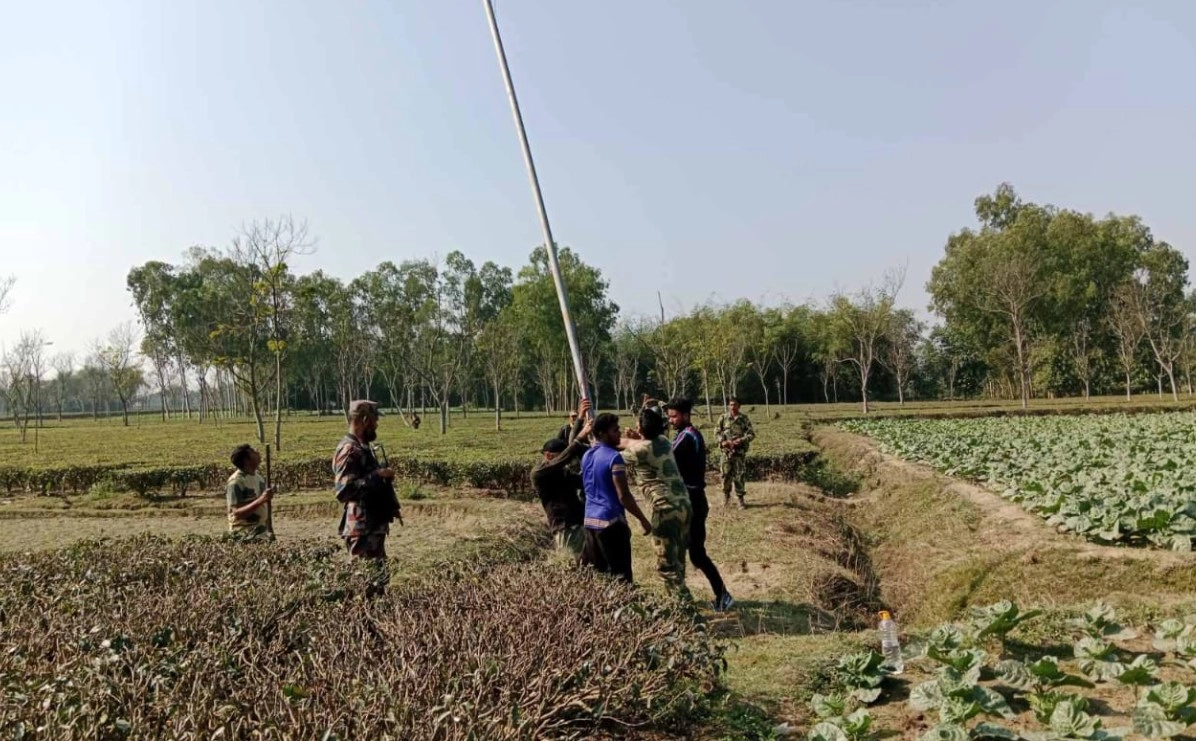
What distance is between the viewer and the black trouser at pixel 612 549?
5.43 m

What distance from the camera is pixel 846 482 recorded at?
15.6m

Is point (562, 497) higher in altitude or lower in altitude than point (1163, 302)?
lower

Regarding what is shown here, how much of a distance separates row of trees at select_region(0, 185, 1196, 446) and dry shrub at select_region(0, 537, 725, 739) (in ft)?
96.0

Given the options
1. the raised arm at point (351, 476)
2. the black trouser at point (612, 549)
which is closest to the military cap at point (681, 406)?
the black trouser at point (612, 549)

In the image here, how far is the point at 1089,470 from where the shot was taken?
1037 cm

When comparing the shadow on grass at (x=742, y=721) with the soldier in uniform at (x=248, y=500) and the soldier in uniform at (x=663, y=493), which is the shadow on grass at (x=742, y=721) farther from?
the soldier in uniform at (x=248, y=500)

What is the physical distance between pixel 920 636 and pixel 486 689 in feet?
10.7

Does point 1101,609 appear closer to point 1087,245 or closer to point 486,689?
point 486,689

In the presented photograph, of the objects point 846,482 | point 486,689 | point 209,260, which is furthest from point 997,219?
point 486,689

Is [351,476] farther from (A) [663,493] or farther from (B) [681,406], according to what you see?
(B) [681,406]

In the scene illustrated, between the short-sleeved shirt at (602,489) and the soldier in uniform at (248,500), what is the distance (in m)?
2.86

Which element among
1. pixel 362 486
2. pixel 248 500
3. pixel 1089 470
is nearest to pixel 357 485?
pixel 362 486

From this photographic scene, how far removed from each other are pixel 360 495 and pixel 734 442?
21.6 feet

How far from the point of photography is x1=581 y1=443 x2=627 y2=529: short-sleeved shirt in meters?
5.42
